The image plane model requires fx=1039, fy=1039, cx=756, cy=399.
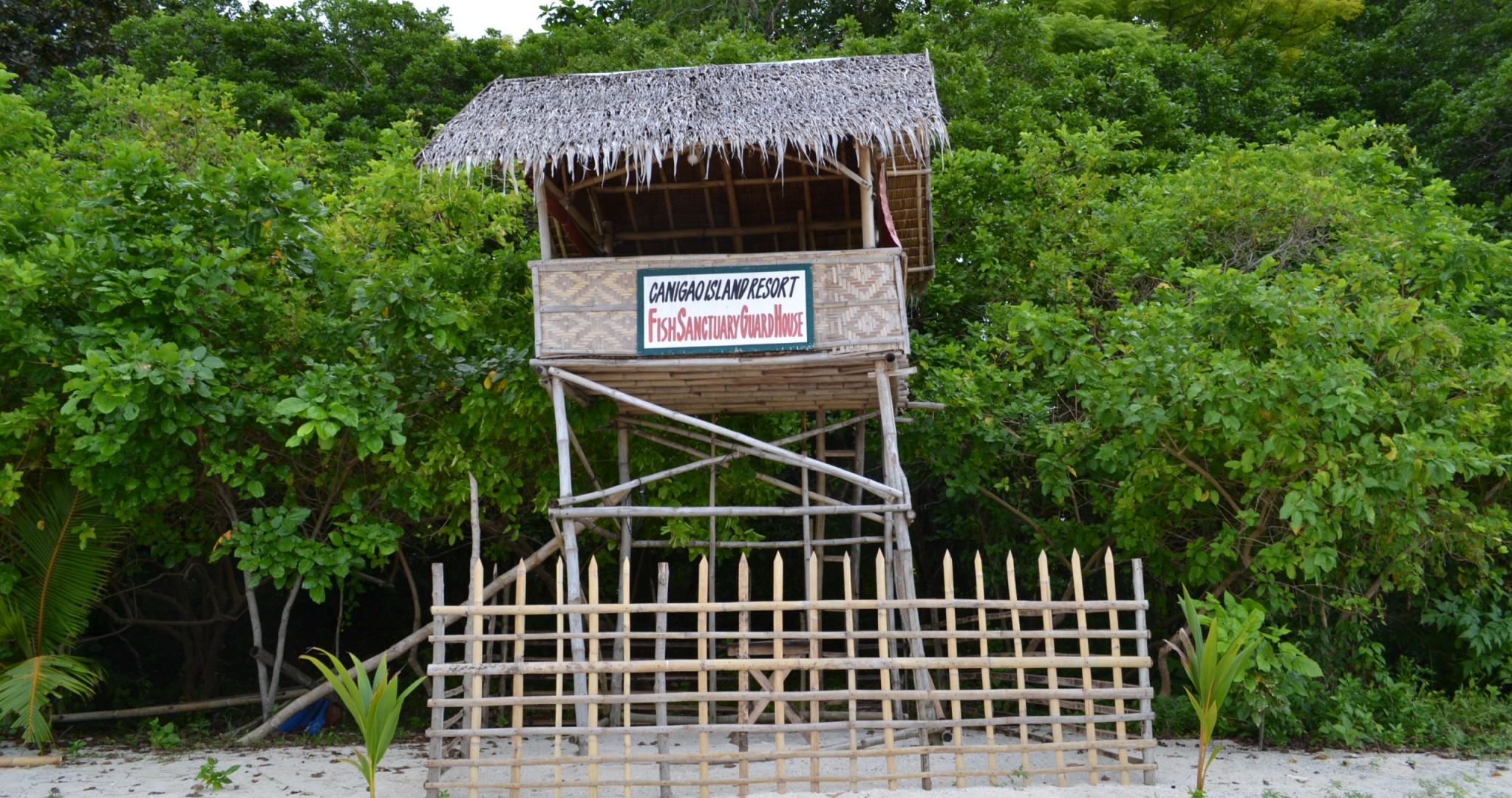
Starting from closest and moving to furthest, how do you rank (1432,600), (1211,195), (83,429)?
1. (83,429)
2. (1432,600)
3. (1211,195)

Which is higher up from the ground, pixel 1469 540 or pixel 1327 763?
pixel 1469 540

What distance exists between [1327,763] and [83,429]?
24.6 ft

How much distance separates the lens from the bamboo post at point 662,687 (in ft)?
16.6

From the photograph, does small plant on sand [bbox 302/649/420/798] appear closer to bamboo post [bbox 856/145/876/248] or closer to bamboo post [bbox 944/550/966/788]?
bamboo post [bbox 944/550/966/788]

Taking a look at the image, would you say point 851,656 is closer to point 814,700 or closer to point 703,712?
point 814,700

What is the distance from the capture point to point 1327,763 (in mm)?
6074

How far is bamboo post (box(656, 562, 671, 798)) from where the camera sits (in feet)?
16.6

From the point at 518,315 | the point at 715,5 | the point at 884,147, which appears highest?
the point at 715,5

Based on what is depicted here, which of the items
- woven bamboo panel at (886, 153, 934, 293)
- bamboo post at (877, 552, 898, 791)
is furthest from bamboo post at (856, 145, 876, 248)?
bamboo post at (877, 552, 898, 791)

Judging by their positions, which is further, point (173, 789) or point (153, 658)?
point (153, 658)

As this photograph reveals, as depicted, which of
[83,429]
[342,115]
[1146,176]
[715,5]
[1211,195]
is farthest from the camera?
[715,5]

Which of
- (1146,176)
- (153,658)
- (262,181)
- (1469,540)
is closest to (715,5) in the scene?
(1146,176)

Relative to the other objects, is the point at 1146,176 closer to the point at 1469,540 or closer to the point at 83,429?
the point at 1469,540

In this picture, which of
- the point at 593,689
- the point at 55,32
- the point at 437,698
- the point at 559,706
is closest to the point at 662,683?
the point at 593,689
